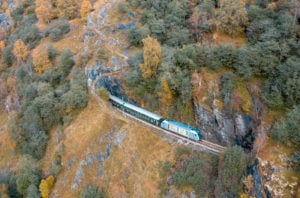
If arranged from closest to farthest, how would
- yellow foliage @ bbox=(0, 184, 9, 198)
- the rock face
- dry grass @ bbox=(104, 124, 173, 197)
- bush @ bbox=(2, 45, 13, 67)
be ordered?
the rock face, dry grass @ bbox=(104, 124, 173, 197), yellow foliage @ bbox=(0, 184, 9, 198), bush @ bbox=(2, 45, 13, 67)

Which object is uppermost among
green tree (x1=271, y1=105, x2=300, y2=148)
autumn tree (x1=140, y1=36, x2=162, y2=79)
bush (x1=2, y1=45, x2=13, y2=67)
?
autumn tree (x1=140, y1=36, x2=162, y2=79)

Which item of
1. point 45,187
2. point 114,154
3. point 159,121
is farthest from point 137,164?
point 45,187

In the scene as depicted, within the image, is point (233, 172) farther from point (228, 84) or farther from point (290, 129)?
point (228, 84)

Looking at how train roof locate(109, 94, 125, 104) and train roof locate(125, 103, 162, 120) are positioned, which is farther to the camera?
train roof locate(109, 94, 125, 104)

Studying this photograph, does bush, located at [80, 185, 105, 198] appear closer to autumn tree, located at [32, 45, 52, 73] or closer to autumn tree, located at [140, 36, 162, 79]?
autumn tree, located at [140, 36, 162, 79]

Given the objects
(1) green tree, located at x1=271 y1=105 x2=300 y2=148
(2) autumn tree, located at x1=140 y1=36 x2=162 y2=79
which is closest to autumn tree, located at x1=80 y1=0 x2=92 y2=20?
(2) autumn tree, located at x1=140 y1=36 x2=162 y2=79

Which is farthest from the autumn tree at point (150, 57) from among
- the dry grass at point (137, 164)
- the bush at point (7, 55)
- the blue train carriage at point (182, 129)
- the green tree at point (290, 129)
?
the bush at point (7, 55)

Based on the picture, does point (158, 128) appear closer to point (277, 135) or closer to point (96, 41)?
point (277, 135)
